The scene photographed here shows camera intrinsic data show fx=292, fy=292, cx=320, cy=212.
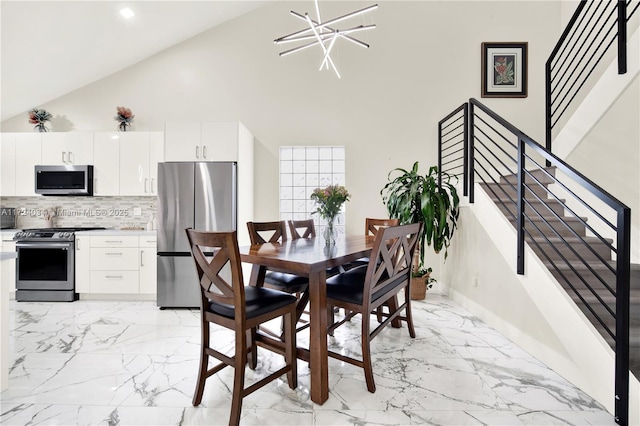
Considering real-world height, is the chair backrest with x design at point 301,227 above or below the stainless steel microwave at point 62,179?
below

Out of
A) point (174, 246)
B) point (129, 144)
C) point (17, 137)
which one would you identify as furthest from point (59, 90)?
point (174, 246)

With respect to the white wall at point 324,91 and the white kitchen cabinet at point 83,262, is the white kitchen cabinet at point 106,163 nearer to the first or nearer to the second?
the white wall at point 324,91

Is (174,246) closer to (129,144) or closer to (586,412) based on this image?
(129,144)

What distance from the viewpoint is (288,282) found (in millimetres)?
2297

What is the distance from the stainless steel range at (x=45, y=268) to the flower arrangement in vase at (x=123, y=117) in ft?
5.03

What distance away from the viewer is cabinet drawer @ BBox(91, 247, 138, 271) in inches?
142

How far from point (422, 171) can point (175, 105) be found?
3670mm

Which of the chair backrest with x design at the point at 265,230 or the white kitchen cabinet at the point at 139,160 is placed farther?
the white kitchen cabinet at the point at 139,160

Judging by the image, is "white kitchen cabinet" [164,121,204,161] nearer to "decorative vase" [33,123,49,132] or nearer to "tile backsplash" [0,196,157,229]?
"tile backsplash" [0,196,157,229]

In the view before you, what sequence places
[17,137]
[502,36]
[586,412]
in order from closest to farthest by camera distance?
[586,412]
[17,137]
[502,36]

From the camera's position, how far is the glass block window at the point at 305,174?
4223 mm

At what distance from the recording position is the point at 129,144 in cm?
381

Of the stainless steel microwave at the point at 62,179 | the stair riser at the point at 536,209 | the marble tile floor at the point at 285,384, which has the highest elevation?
the stainless steel microwave at the point at 62,179

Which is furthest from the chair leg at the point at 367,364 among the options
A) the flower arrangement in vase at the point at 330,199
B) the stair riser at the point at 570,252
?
the stair riser at the point at 570,252
